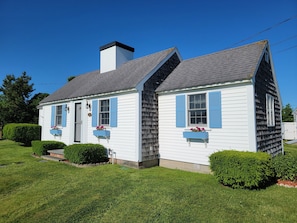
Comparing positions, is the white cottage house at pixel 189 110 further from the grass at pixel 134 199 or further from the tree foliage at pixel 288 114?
the tree foliage at pixel 288 114

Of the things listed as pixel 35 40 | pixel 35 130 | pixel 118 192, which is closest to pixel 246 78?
pixel 118 192

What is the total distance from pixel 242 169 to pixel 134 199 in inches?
122

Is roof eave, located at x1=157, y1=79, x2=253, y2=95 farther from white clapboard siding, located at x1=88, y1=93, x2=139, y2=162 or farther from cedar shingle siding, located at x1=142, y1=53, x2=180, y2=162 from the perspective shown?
white clapboard siding, located at x1=88, y1=93, x2=139, y2=162

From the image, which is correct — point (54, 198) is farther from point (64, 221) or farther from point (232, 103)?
point (232, 103)

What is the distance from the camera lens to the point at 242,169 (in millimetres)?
5027

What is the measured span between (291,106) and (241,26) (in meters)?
35.3

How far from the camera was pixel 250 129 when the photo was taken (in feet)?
20.1

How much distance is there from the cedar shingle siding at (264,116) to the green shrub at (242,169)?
141cm

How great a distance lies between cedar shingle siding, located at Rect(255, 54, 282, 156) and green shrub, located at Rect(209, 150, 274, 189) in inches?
55.4

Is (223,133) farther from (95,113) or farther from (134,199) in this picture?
(95,113)

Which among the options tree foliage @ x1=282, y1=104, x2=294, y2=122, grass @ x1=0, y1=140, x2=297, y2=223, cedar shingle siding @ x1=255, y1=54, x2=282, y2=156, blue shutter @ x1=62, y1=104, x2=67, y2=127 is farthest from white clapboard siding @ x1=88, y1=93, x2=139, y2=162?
tree foliage @ x1=282, y1=104, x2=294, y2=122

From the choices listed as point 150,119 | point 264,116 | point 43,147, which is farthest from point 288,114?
point 43,147

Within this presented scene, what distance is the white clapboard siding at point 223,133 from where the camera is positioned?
6301 mm

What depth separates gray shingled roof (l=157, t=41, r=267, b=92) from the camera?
6812 millimetres
